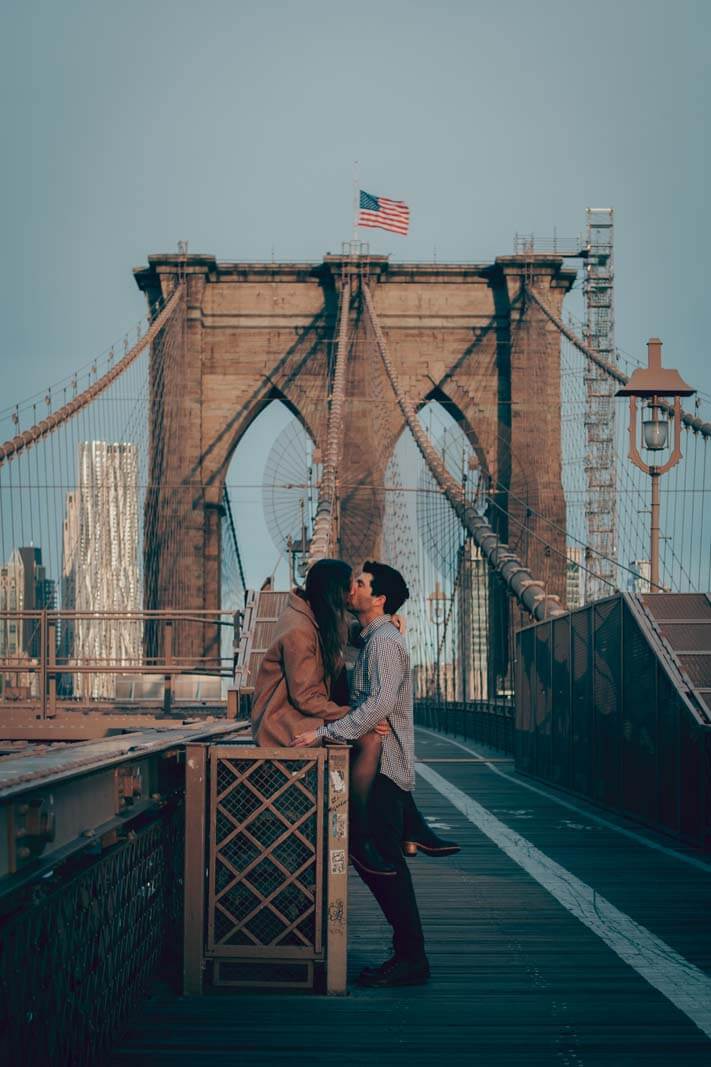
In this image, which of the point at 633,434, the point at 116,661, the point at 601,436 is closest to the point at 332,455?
the point at 116,661

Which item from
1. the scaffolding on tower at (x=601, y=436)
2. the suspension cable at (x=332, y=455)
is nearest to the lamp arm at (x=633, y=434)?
the suspension cable at (x=332, y=455)

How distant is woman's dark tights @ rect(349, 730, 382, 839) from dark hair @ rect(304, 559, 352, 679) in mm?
253

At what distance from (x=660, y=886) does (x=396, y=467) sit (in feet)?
151

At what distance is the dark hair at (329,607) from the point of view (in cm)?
548

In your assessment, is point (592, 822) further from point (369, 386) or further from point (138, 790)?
point (369, 386)

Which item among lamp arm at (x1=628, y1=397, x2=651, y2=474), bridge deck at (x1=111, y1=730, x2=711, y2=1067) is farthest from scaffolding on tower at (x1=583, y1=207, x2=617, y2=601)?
bridge deck at (x1=111, y1=730, x2=711, y2=1067)

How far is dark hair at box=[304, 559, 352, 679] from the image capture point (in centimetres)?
548

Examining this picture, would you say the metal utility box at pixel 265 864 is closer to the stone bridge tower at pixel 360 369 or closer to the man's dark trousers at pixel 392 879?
the man's dark trousers at pixel 392 879

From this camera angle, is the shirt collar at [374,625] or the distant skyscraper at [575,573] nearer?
the shirt collar at [374,625]

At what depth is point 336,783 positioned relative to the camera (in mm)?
5363

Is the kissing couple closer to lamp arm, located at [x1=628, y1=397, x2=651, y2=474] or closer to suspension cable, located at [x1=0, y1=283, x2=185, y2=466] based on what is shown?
lamp arm, located at [x1=628, y1=397, x2=651, y2=474]

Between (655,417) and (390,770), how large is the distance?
11375mm

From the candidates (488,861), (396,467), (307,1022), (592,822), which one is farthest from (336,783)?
(396,467)

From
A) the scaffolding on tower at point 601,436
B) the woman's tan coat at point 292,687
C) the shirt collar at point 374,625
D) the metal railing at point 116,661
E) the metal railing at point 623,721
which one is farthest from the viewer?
the scaffolding on tower at point 601,436
